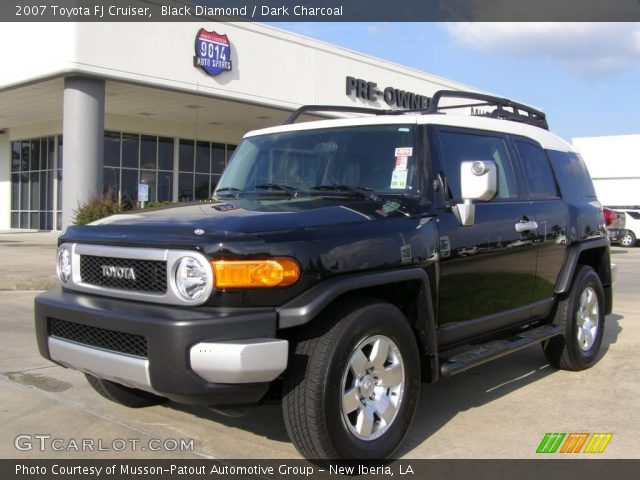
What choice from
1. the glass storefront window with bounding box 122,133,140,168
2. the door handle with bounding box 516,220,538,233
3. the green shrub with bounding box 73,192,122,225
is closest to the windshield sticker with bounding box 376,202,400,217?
the door handle with bounding box 516,220,538,233

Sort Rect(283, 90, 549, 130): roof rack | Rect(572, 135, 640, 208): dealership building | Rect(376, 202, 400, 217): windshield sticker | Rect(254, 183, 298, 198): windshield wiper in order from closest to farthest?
Rect(376, 202, 400, 217): windshield sticker
Rect(254, 183, 298, 198): windshield wiper
Rect(283, 90, 549, 130): roof rack
Rect(572, 135, 640, 208): dealership building

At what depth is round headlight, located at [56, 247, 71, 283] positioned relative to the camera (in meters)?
3.86

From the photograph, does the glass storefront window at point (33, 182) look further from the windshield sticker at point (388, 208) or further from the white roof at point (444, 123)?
the windshield sticker at point (388, 208)

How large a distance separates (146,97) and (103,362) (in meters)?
19.8

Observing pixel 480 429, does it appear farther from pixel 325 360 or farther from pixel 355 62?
pixel 355 62

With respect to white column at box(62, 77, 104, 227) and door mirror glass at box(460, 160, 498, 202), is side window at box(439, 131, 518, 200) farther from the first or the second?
white column at box(62, 77, 104, 227)

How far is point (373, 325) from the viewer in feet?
11.3

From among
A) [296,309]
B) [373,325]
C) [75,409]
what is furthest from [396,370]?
[75,409]

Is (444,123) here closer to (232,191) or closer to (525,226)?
(525,226)

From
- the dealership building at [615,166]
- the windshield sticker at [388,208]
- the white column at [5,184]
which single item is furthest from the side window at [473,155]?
→ the dealership building at [615,166]

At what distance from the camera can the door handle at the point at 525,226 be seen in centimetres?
475

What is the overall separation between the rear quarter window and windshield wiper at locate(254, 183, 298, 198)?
2.52m

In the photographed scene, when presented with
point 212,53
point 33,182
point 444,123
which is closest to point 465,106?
point 444,123

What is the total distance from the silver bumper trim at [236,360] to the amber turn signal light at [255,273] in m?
0.27
